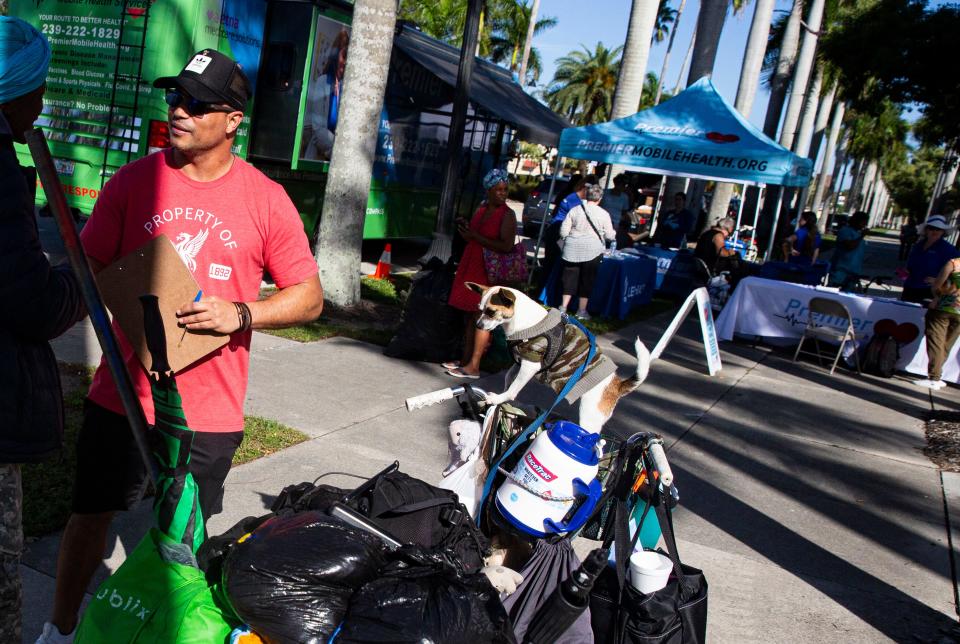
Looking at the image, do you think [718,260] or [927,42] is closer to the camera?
[718,260]

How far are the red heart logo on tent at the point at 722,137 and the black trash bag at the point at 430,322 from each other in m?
5.99

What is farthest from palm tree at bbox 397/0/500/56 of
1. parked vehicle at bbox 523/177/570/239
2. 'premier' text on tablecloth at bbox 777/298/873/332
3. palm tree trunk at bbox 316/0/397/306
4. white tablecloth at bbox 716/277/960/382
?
palm tree trunk at bbox 316/0/397/306

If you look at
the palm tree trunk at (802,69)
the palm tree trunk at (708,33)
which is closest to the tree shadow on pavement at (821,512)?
the palm tree trunk at (708,33)

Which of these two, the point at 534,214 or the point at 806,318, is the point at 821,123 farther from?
the point at 806,318

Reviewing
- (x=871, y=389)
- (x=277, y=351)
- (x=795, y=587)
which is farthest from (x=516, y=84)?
(x=795, y=587)

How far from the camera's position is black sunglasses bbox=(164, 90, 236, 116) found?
7.58ft

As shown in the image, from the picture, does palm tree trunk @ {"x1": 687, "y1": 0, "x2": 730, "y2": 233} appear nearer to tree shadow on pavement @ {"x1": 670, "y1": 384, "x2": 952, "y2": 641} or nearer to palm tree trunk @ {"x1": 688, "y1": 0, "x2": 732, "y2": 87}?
palm tree trunk @ {"x1": 688, "y1": 0, "x2": 732, "y2": 87}

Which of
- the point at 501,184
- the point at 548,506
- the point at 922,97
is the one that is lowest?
the point at 548,506

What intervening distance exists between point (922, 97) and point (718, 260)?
6.15m

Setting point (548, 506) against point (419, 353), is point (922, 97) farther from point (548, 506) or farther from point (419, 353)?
point (548, 506)

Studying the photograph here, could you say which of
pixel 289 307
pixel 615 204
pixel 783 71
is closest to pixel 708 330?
pixel 615 204

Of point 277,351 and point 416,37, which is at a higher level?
point 416,37

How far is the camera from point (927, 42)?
14711 mm

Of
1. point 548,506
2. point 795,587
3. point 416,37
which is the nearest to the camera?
point 548,506
